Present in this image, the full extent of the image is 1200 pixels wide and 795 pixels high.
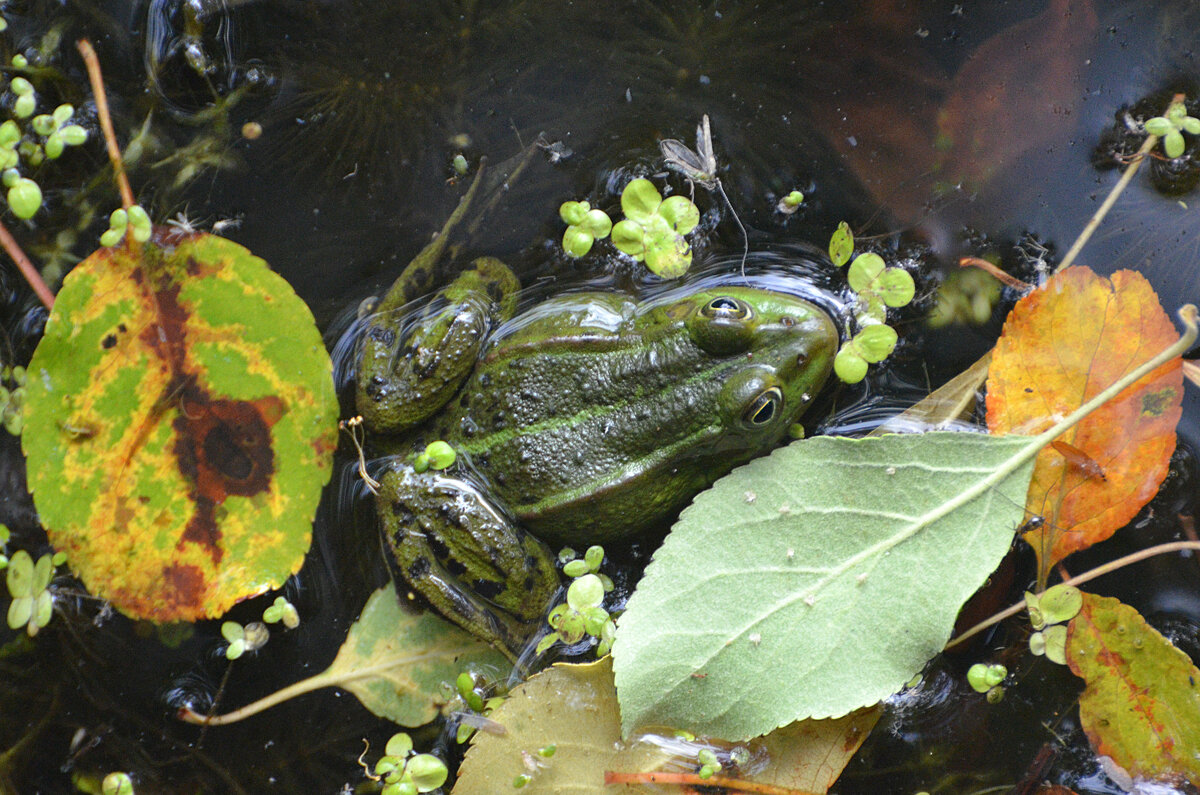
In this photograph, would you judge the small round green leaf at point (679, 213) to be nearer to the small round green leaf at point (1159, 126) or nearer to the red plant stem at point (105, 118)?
the small round green leaf at point (1159, 126)

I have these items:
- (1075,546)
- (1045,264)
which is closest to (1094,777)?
(1075,546)

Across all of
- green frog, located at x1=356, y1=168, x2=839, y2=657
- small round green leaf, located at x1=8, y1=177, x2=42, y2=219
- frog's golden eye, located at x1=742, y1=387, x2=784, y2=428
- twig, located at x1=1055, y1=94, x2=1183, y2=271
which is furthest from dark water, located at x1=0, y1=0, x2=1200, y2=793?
frog's golden eye, located at x1=742, y1=387, x2=784, y2=428

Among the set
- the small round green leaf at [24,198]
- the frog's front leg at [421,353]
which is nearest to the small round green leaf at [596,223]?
the frog's front leg at [421,353]

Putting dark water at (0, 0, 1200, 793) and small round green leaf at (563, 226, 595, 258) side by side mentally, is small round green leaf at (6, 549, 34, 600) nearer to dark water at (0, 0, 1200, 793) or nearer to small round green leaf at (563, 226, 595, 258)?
dark water at (0, 0, 1200, 793)

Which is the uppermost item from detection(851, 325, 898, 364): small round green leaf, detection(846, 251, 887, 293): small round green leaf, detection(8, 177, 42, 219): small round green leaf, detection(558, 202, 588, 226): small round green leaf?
detection(8, 177, 42, 219): small round green leaf

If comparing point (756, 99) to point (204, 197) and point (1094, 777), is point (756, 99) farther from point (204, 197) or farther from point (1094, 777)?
point (1094, 777)

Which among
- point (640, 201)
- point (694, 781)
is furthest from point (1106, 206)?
point (694, 781)
